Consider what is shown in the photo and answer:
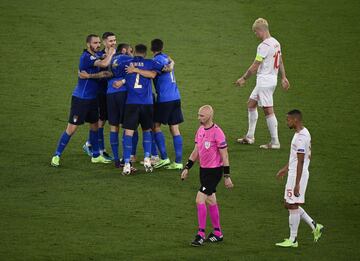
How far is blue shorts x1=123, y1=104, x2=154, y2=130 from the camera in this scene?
14711 mm

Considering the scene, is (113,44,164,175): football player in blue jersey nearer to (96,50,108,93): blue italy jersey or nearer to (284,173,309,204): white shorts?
(96,50,108,93): blue italy jersey

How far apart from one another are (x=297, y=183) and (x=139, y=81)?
159 inches

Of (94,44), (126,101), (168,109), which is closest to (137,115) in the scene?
(126,101)

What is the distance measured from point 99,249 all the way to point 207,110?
7.56ft

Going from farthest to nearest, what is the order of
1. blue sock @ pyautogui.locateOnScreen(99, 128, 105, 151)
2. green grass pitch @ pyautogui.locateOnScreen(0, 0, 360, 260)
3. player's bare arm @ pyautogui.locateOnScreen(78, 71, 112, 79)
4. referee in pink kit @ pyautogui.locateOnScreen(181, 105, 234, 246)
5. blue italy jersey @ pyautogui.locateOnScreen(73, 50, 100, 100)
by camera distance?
blue sock @ pyautogui.locateOnScreen(99, 128, 105, 151) < blue italy jersey @ pyautogui.locateOnScreen(73, 50, 100, 100) < player's bare arm @ pyautogui.locateOnScreen(78, 71, 112, 79) < green grass pitch @ pyautogui.locateOnScreen(0, 0, 360, 260) < referee in pink kit @ pyautogui.locateOnScreen(181, 105, 234, 246)

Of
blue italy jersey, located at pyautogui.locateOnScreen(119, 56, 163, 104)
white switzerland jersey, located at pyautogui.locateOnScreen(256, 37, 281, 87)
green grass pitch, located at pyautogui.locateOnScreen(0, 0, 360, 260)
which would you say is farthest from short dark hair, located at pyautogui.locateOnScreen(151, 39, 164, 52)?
white switzerland jersey, located at pyautogui.locateOnScreen(256, 37, 281, 87)

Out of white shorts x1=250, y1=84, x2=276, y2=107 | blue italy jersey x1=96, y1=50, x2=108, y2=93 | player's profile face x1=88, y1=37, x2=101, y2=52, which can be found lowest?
white shorts x1=250, y1=84, x2=276, y2=107

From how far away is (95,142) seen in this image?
1543 centimetres

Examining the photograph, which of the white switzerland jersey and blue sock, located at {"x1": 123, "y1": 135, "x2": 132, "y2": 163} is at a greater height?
the white switzerland jersey

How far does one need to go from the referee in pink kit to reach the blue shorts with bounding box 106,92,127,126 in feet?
11.0

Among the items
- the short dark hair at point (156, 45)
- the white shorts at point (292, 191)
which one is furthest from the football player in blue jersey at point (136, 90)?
the white shorts at point (292, 191)

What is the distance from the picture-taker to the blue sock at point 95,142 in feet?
50.6

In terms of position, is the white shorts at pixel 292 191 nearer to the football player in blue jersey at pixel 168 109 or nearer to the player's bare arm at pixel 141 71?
the football player in blue jersey at pixel 168 109

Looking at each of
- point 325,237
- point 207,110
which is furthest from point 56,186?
point 325,237
